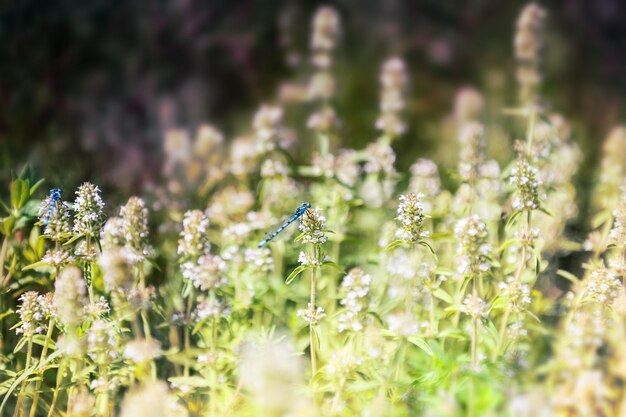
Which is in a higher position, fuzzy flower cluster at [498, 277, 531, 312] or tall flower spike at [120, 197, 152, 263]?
tall flower spike at [120, 197, 152, 263]

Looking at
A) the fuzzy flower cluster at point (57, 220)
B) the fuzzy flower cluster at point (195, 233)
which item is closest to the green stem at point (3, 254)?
the fuzzy flower cluster at point (57, 220)

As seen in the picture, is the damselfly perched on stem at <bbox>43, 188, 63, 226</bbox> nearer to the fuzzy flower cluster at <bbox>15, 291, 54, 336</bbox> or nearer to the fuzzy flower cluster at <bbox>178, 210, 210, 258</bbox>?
the fuzzy flower cluster at <bbox>15, 291, 54, 336</bbox>

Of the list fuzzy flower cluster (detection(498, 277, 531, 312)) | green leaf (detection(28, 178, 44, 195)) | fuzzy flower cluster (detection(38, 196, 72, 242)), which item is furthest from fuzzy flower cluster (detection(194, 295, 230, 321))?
fuzzy flower cluster (detection(498, 277, 531, 312))

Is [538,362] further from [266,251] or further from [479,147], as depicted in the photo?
[266,251]

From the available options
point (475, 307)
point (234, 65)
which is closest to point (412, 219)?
point (475, 307)

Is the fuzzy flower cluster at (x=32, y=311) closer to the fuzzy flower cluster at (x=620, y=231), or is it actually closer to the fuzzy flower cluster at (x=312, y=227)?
the fuzzy flower cluster at (x=312, y=227)

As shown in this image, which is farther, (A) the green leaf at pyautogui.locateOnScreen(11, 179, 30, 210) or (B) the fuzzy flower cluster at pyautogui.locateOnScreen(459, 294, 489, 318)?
(A) the green leaf at pyautogui.locateOnScreen(11, 179, 30, 210)
